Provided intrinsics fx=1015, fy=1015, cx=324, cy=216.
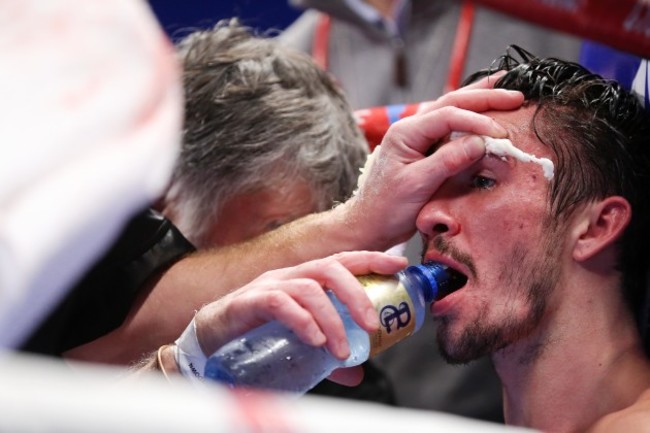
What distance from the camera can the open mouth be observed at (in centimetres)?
115

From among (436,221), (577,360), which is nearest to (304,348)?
(436,221)

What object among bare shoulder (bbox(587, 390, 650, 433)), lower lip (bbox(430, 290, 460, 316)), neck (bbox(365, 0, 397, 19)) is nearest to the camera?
bare shoulder (bbox(587, 390, 650, 433))

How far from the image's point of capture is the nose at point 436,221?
3.85 ft

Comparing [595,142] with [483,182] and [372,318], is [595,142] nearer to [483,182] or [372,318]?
[483,182]

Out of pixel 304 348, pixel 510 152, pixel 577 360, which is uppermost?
pixel 510 152

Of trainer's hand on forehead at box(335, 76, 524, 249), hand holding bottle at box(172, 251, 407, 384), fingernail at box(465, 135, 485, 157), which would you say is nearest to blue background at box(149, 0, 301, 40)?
trainer's hand on forehead at box(335, 76, 524, 249)

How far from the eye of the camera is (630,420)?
1.06 m

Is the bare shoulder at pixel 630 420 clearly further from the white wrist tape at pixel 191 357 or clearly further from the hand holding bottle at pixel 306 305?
the white wrist tape at pixel 191 357

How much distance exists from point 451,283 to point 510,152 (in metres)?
0.16

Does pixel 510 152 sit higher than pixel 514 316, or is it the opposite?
pixel 510 152

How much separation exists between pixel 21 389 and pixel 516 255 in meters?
0.81

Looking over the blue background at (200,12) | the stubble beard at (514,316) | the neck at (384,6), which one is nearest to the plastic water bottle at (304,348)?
the stubble beard at (514,316)

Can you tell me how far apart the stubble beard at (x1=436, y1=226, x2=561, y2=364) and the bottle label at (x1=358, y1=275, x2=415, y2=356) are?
0.43 feet

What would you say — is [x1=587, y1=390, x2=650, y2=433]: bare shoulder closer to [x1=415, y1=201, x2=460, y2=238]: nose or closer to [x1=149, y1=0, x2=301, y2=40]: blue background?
[x1=415, y1=201, x2=460, y2=238]: nose
